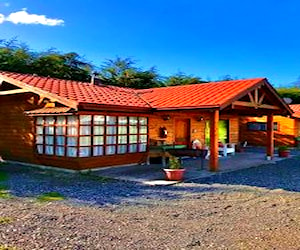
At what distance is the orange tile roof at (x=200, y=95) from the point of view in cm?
1194

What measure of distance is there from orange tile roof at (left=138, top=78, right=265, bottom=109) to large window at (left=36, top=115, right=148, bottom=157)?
1.41 meters

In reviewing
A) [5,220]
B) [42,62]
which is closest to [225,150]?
[5,220]

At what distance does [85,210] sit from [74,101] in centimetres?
474

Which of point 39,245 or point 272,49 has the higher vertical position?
point 272,49

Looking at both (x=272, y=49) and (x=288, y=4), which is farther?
(x=272, y=49)

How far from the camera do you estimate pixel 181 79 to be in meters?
34.8

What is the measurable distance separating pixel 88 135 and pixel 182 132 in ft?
20.2

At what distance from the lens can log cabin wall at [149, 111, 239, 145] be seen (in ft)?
48.5

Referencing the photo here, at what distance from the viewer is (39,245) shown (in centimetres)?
477

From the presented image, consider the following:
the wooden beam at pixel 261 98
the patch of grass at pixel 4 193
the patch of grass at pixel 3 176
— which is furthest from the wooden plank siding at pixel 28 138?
the patch of grass at pixel 4 193

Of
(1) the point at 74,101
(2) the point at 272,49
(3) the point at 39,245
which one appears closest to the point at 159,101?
(1) the point at 74,101

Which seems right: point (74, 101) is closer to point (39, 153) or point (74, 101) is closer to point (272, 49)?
point (39, 153)

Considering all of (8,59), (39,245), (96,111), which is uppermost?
(8,59)

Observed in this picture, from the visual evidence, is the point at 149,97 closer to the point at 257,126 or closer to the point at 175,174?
the point at 175,174
